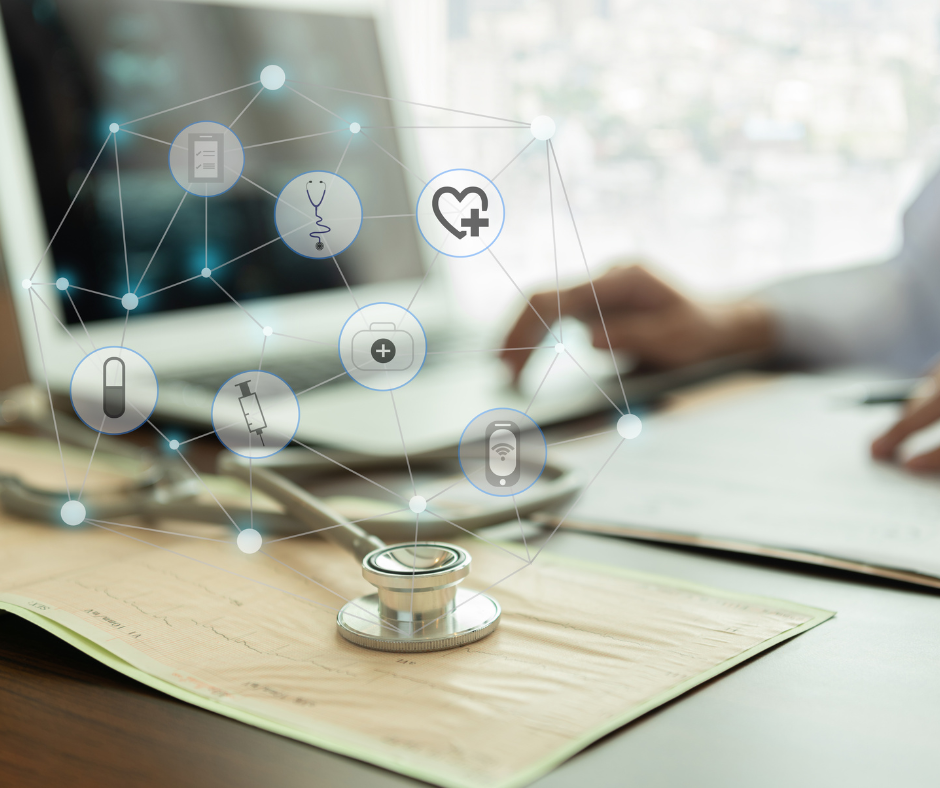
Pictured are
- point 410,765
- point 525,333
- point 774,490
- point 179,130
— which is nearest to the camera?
point 410,765

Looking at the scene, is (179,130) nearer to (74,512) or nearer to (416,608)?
(74,512)

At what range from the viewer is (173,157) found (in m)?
0.40

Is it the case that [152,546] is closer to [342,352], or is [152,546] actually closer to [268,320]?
[342,352]

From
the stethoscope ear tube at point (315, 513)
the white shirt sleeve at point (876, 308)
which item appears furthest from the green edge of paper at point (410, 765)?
the white shirt sleeve at point (876, 308)

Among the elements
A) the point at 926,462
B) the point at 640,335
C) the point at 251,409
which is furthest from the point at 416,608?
the point at 640,335

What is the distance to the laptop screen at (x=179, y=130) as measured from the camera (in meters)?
0.76

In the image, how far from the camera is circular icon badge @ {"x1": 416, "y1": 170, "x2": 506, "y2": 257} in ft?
1.19

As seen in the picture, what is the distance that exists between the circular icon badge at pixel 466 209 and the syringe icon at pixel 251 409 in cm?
10

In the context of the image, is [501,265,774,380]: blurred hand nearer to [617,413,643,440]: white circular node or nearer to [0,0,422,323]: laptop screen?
[0,0,422,323]: laptop screen

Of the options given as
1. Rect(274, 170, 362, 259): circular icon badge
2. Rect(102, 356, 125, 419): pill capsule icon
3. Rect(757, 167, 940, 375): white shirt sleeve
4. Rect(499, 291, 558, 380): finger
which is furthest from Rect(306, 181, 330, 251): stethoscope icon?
Rect(757, 167, 940, 375): white shirt sleeve

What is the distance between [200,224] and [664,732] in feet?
2.31

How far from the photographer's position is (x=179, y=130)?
2.21 feet

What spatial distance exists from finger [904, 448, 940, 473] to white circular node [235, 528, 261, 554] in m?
0.41

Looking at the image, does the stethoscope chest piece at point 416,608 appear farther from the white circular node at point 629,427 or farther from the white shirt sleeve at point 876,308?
the white shirt sleeve at point 876,308
